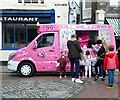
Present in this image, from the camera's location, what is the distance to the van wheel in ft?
48.9

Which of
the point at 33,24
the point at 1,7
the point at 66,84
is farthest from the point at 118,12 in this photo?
the point at 66,84

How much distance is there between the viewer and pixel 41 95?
9.58 metres

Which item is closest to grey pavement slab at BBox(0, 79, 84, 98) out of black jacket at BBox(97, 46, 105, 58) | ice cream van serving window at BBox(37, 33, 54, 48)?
black jacket at BBox(97, 46, 105, 58)

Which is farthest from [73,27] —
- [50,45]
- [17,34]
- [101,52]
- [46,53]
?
[17,34]

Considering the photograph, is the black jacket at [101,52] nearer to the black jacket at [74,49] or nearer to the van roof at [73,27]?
the black jacket at [74,49]

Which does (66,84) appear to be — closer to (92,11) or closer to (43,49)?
(43,49)

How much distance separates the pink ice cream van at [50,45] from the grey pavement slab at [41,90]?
9.80 feet

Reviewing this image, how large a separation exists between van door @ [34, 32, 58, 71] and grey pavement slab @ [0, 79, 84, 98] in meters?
2.98

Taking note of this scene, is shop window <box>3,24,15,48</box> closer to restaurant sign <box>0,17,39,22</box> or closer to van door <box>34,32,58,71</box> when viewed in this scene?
restaurant sign <box>0,17,39,22</box>

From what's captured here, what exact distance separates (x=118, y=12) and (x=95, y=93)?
51.6 ft

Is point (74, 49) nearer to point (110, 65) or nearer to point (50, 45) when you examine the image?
point (110, 65)

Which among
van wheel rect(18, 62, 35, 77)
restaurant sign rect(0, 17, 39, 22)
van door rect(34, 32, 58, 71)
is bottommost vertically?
van wheel rect(18, 62, 35, 77)

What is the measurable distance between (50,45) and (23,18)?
24.8 feet

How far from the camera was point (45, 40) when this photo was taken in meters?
15.0
